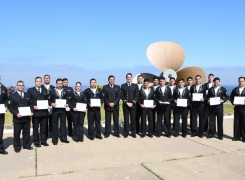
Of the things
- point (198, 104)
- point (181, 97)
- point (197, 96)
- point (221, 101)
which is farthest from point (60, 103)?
point (221, 101)

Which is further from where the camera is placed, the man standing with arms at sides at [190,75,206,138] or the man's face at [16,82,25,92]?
the man standing with arms at sides at [190,75,206,138]

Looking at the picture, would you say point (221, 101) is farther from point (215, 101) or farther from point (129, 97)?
point (129, 97)

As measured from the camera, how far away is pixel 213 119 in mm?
7039

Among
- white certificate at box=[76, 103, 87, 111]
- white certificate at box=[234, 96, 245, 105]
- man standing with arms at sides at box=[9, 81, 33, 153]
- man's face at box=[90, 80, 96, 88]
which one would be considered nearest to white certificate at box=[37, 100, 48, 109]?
man standing with arms at sides at box=[9, 81, 33, 153]

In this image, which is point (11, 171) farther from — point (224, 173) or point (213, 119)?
point (213, 119)

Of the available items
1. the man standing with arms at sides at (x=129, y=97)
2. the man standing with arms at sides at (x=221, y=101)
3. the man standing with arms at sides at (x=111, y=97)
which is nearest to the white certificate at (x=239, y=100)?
the man standing with arms at sides at (x=221, y=101)

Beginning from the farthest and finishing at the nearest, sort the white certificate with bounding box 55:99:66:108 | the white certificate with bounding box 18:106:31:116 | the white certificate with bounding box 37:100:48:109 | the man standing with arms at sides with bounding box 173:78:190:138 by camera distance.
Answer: the man standing with arms at sides with bounding box 173:78:190:138
the white certificate with bounding box 55:99:66:108
the white certificate with bounding box 37:100:48:109
the white certificate with bounding box 18:106:31:116

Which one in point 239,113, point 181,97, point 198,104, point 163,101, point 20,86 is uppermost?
point 20,86

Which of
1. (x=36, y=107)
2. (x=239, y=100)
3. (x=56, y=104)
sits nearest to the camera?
(x=36, y=107)

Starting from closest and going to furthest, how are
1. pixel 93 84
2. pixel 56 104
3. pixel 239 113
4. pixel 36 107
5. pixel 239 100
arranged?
pixel 36 107 → pixel 56 104 → pixel 239 100 → pixel 239 113 → pixel 93 84

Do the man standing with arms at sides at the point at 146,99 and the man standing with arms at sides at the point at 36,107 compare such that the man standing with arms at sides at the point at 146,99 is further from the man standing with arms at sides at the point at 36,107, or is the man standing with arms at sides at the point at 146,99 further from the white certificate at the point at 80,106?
the man standing with arms at sides at the point at 36,107

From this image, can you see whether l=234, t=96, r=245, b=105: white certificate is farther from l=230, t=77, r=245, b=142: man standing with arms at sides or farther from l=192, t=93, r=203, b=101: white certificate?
l=192, t=93, r=203, b=101: white certificate

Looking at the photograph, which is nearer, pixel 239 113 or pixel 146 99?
pixel 239 113

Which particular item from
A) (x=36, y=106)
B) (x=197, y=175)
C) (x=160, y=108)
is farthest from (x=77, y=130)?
(x=197, y=175)
